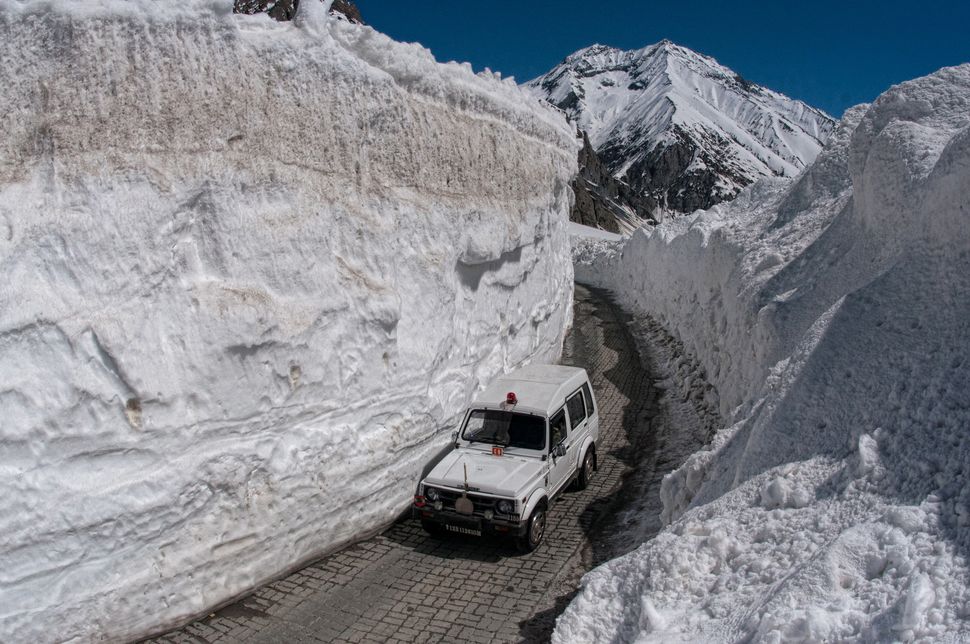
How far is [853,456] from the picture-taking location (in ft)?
18.1

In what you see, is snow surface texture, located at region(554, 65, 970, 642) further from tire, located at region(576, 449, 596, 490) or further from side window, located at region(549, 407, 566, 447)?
tire, located at region(576, 449, 596, 490)

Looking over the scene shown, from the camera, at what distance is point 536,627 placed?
Result: 22.3 ft

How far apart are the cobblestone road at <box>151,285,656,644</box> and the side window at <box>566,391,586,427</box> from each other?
1055mm

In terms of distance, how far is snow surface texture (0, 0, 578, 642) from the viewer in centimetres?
595

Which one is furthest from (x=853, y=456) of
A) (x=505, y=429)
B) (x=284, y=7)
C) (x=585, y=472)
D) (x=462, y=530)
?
(x=284, y=7)

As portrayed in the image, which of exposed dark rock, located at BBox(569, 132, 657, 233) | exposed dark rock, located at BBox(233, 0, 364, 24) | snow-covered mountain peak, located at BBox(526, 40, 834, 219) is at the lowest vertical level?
exposed dark rock, located at BBox(569, 132, 657, 233)

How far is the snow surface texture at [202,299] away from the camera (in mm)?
5949

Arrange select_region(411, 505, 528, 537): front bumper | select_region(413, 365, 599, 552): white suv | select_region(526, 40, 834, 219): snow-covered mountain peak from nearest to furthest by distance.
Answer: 1. select_region(411, 505, 528, 537): front bumper
2. select_region(413, 365, 599, 552): white suv
3. select_region(526, 40, 834, 219): snow-covered mountain peak

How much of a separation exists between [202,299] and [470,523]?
3.89 meters

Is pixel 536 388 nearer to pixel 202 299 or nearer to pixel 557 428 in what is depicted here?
pixel 557 428

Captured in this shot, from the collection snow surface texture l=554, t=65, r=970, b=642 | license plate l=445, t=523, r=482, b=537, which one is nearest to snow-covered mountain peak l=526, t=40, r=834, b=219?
snow surface texture l=554, t=65, r=970, b=642

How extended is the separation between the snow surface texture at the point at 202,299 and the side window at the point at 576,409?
5.98ft

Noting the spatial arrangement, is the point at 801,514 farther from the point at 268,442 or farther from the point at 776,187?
the point at 776,187

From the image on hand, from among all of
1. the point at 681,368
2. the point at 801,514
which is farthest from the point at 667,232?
the point at 801,514
